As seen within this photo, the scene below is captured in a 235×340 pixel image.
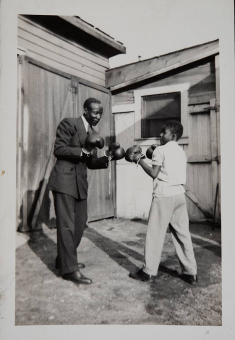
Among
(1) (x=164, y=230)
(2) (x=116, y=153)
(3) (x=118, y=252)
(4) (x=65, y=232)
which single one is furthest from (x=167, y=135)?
(3) (x=118, y=252)

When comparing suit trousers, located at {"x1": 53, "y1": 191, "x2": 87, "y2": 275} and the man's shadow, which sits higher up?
suit trousers, located at {"x1": 53, "y1": 191, "x2": 87, "y2": 275}

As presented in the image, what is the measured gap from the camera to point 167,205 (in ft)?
8.82

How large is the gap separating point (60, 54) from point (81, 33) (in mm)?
635

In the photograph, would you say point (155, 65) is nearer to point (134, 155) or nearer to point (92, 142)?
point (134, 155)

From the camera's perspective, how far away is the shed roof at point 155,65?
5.26 meters

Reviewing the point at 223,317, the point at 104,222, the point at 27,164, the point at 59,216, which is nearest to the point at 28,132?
the point at 27,164

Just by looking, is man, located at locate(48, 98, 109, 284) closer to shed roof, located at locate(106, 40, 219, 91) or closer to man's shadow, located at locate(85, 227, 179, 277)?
man's shadow, located at locate(85, 227, 179, 277)

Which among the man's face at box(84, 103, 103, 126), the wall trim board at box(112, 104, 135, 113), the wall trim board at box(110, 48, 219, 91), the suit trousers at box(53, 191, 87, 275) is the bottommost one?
the suit trousers at box(53, 191, 87, 275)

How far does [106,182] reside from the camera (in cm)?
614

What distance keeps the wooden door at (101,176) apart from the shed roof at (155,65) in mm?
382

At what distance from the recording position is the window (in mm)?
5609

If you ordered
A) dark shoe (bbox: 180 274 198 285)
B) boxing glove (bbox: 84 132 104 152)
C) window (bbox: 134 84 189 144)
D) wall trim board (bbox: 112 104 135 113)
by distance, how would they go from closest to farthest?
boxing glove (bbox: 84 132 104 152)
dark shoe (bbox: 180 274 198 285)
window (bbox: 134 84 189 144)
wall trim board (bbox: 112 104 135 113)

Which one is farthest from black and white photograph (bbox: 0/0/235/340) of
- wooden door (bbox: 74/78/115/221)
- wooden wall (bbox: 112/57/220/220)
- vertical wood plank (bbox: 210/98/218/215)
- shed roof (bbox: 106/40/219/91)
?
shed roof (bbox: 106/40/219/91)

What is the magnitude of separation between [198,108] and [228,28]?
3110 millimetres
